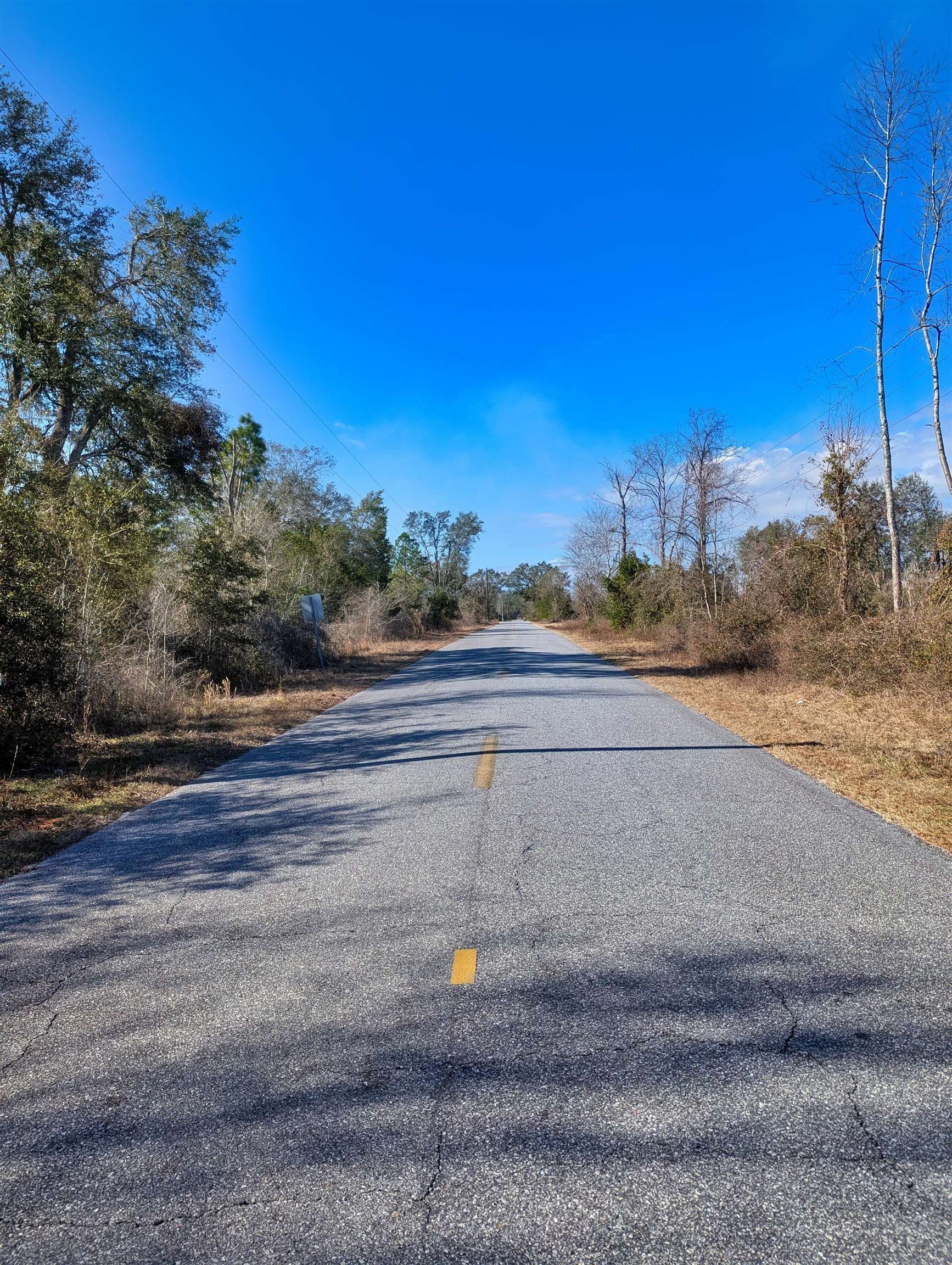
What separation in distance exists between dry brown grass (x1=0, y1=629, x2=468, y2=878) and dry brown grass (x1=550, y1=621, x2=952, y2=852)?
664cm

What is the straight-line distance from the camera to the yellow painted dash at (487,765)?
6.72 meters

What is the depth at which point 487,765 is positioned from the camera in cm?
748

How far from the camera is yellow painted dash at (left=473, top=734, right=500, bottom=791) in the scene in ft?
22.0

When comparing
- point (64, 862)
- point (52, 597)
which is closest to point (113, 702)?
point (52, 597)

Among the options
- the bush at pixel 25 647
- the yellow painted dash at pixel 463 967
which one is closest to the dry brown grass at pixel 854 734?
the yellow painted dash at pixel 463 967

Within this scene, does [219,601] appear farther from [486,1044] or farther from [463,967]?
[486,1044]

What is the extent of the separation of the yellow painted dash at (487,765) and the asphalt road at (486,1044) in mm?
1162

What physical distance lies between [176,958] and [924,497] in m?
49.0

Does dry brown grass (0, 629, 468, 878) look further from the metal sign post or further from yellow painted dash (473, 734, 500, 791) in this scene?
the metal sign post

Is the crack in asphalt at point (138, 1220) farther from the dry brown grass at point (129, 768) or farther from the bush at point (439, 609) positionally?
the bush at point (439, 609)

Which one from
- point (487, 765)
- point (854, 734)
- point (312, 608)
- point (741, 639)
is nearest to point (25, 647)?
point (487, 765)

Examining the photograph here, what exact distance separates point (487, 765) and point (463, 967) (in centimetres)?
424

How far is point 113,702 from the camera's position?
10.2 meters

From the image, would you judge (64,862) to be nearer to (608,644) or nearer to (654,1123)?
(654,1123)
